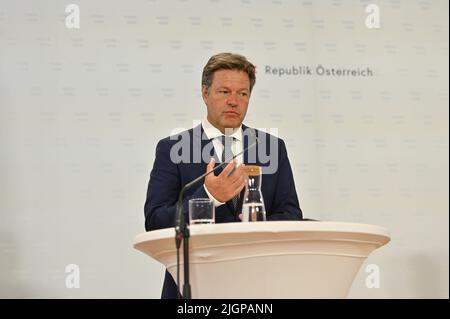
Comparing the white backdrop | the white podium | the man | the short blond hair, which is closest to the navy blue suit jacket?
the man

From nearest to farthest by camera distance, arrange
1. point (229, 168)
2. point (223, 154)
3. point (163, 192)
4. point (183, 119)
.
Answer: point (229, 168) < point (163, 192) < point (223, 154) < point (183, 119)

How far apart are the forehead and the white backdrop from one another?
35.1 inches

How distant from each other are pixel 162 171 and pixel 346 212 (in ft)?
4.77

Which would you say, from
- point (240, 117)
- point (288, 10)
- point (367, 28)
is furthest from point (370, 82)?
point (240, 117)

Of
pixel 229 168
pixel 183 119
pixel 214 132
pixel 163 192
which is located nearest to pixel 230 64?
pixel 214 132

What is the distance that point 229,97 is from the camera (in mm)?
3027

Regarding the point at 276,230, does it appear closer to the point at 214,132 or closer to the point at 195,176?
the point at 195,176

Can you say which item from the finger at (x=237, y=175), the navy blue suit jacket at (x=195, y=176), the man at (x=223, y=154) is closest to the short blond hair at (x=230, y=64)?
the man at (x=223, y=154)

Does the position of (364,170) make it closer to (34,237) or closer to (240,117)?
(240,117)

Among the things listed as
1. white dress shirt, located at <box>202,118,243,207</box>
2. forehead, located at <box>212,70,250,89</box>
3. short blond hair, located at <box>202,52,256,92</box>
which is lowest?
white dress shirt, located at <box>202,118,243,207</box>

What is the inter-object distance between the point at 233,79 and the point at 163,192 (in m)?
0.55

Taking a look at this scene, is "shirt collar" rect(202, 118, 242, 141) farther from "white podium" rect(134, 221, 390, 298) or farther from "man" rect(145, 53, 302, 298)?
"white podium" rect(134, 221, 390, 298)

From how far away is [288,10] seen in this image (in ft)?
13.5

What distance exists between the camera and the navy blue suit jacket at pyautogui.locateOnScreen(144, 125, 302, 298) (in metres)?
2.77
